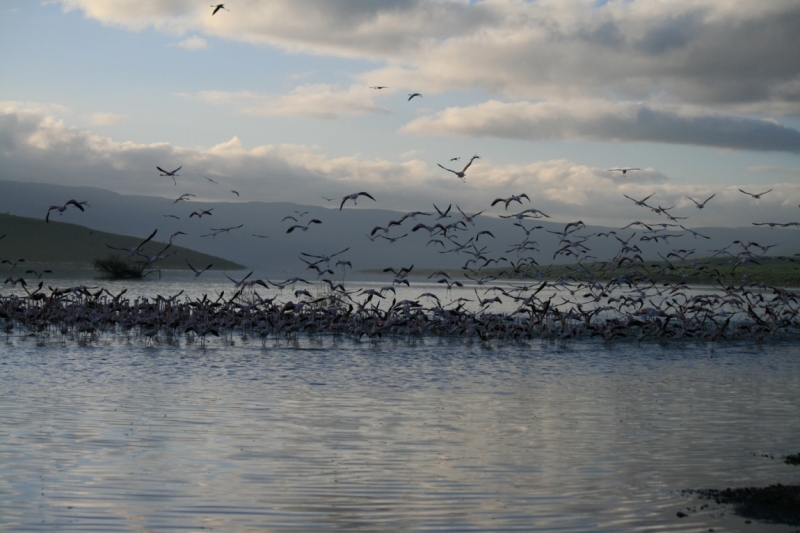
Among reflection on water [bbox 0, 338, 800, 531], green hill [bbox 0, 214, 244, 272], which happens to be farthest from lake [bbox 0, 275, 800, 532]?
green hill [bbox 0, 214, 244, 272]

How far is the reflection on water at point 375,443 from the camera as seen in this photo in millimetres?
7070

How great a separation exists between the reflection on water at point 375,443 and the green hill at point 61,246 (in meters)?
75.6

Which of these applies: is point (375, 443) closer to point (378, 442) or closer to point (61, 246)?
point (378, 442)

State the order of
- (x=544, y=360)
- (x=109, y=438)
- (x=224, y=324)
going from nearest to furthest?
(x=109, y=438) → (x=544, y=360) → (x=224, y=324)

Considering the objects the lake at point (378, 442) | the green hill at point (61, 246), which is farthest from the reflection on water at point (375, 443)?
the green hill at point (61, 246)

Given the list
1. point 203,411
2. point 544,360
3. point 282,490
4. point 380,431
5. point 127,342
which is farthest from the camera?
point 127,342

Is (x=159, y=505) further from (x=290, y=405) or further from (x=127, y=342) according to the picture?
(x=127, y=342)

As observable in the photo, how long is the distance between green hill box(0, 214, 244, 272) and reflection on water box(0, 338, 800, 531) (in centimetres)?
7560

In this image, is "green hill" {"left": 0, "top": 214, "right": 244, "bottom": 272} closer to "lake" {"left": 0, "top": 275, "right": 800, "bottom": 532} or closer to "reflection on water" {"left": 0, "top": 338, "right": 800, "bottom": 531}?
"lake" {"left": 0, "top": 275, "right": 800, "bottom": 532}

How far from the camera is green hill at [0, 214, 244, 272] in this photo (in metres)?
91.4

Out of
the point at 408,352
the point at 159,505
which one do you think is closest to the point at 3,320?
the point at 408,352

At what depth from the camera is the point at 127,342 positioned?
20891mm

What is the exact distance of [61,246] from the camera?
9838 centimetres

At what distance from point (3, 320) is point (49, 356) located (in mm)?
9095
